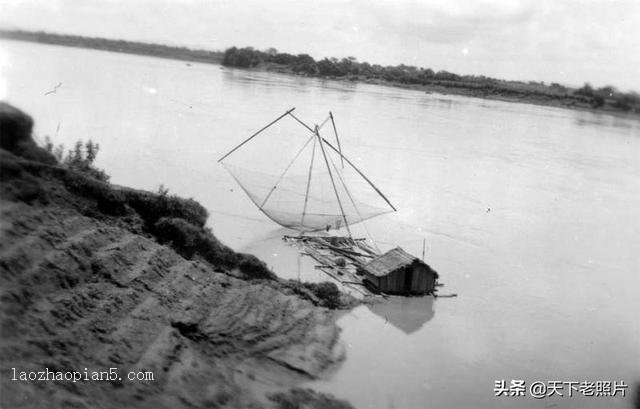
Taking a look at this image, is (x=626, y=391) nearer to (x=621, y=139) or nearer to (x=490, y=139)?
(x=490, y=139)

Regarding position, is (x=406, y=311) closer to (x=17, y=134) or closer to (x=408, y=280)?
(x=408, y=280)

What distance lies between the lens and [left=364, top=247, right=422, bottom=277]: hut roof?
12.1m

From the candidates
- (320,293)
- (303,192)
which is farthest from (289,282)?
(303,192)

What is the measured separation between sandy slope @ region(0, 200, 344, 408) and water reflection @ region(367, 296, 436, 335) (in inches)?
66.4

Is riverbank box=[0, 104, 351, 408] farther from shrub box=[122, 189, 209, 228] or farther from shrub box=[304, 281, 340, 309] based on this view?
shrub box=[304, 281, 340, 309]

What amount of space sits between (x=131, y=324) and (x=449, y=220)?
46.5 ft

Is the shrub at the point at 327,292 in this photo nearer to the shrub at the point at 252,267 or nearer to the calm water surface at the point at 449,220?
the calm water surface at the point at 449,220

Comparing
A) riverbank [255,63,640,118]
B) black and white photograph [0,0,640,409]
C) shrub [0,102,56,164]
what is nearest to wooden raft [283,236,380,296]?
black and white photograph [0,0,640,409]

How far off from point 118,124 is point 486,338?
21808 mm

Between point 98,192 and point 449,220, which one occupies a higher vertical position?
point 98,192

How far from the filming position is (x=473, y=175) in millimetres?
28281

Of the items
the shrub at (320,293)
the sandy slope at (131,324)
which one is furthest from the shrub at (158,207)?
the shrub at (320,293)

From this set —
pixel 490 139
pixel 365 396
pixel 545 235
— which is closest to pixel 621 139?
pixel 490 139

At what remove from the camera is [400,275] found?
40.0 ft
